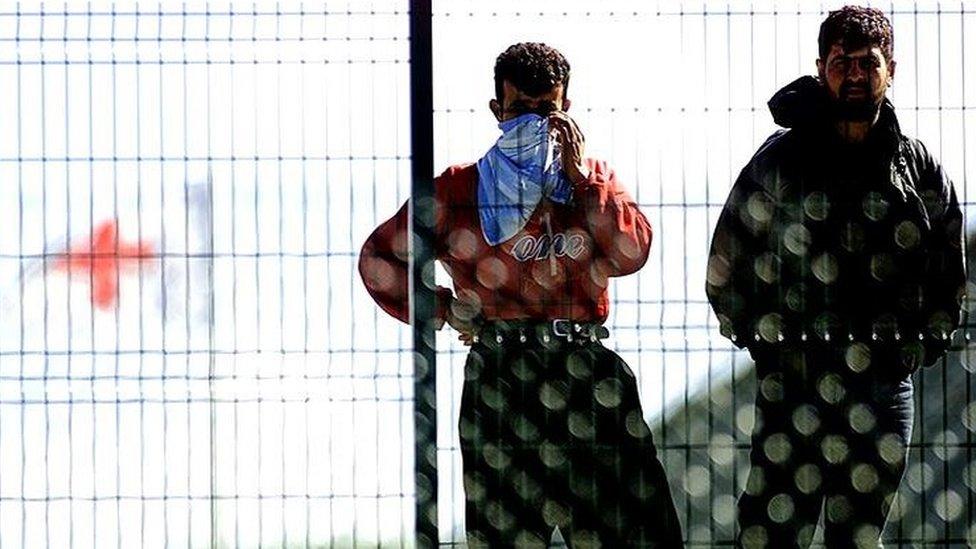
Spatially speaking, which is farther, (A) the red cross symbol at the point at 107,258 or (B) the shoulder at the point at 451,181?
(A) the red cross symbol at the point at 107,258

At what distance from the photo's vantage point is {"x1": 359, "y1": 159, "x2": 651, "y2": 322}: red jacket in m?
8.23

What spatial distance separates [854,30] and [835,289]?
697 mm

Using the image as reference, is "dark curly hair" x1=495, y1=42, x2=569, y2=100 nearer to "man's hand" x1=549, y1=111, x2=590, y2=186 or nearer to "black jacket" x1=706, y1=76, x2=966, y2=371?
"man's hand" x1=549, y1=111, x2=590, y2=186

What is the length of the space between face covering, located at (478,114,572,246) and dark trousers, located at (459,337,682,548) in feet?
1.07

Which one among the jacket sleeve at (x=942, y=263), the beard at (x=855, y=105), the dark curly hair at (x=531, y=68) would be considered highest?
the dark curly hair at (x=531, y=68)

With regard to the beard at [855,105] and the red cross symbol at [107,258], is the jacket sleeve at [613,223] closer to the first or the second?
the beard at [855,105]

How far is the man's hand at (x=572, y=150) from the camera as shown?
8234mm

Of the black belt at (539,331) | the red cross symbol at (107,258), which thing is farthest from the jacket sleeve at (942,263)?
the red cross symbol at (107,258)

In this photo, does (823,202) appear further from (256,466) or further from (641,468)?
(256,466)

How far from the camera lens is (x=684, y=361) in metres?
8.25

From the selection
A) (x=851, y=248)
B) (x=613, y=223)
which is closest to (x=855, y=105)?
(x=851, y=248)

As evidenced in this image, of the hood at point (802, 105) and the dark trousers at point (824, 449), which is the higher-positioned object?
the hood at point (802, 105)

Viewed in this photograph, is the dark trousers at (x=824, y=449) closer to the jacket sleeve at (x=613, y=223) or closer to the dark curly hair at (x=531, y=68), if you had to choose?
the jacket sleeve at (x=613, y=223)

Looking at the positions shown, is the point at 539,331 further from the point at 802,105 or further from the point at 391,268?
the point at 802,105
